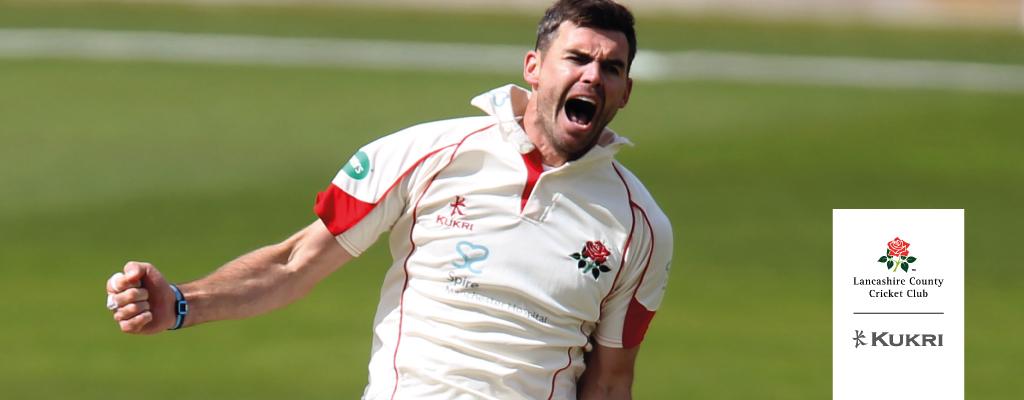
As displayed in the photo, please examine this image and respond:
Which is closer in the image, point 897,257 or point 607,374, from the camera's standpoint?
point 607,374

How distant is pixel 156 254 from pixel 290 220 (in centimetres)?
150

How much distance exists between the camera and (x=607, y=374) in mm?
4766

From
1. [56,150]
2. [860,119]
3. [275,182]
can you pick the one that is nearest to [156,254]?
[275,182]

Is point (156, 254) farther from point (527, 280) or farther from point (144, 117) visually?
point (527, 280)

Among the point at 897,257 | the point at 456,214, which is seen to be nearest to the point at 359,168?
the point at 456,214

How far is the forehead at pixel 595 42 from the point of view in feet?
14.6

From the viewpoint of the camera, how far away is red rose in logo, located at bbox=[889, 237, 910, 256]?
16.8 ft

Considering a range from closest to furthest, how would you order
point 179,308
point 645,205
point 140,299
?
point 140,299
point 179,308
point 645,205

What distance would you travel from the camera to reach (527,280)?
4.49m

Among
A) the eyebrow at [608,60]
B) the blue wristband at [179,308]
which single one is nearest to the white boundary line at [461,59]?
the eyebrow at [608,60]

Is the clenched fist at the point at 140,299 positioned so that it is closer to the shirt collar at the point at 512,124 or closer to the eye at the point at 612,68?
the shirt collar at the point at 512,124

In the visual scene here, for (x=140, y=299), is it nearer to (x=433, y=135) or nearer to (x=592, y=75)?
(x=433, y=135)

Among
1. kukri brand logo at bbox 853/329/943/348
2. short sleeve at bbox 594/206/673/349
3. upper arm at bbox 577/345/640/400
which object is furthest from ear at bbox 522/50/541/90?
kukri brand logo at bbox 853/329/943/348

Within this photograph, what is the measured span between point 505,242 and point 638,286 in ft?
1.93
